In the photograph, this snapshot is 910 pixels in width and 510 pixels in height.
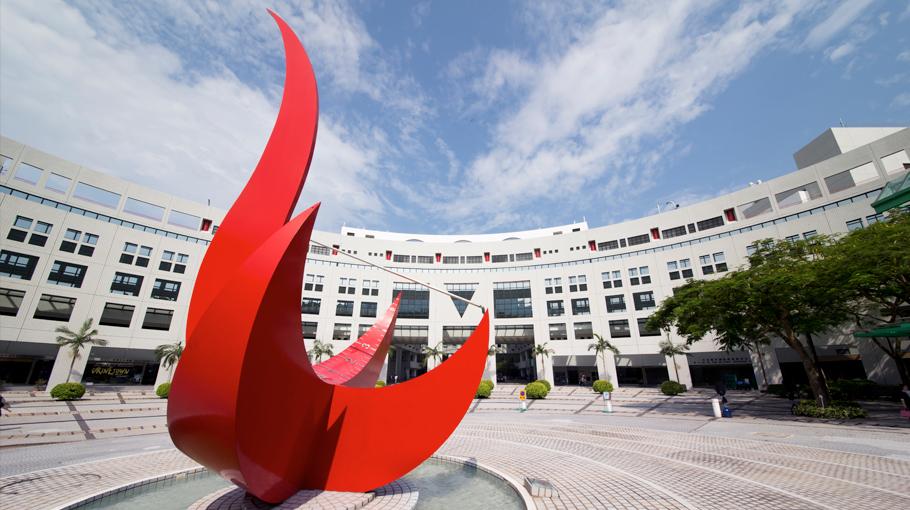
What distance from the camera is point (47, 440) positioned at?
1248 cm

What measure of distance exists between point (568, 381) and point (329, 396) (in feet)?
143

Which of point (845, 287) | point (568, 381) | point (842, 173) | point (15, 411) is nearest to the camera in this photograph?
point (845, 287)

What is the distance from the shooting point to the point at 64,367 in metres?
30.0

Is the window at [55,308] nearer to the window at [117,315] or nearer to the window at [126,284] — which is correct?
the window at [117,315]

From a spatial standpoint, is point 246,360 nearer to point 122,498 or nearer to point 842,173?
point 122,498

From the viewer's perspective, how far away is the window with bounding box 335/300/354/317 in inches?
1747

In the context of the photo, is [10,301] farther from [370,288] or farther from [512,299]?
[512,299]

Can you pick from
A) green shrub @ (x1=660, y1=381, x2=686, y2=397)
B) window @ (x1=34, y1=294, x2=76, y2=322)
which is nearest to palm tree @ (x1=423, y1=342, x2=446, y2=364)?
green shrub @ (x1=660, y1=381, x2=686, y2=397)

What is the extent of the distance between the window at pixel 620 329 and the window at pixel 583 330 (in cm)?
221

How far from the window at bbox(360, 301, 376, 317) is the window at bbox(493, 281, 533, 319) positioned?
15.2m

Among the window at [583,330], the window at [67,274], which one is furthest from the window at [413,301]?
the window at [67,274]

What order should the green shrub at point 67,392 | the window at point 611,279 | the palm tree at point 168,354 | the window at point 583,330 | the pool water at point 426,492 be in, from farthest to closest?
the window at point 611,279, the window at point 583,330, the palm tree at point 168,354, the green shrub at point 67,392, the pool water at point 426,492

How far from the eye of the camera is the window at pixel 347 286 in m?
45.1

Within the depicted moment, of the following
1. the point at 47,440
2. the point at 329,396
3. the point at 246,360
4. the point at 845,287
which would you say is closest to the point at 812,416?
the point at 845,287
